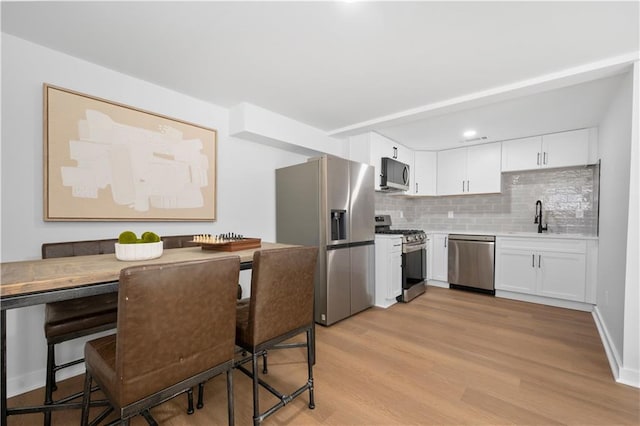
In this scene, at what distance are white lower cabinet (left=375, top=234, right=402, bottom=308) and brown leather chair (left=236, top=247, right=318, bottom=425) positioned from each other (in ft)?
6.63

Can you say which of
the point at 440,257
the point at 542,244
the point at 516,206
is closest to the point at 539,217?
the point at 516,206

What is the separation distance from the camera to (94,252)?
6.61 feet

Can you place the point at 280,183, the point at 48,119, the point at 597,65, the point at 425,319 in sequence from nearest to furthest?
1. the point at 48,119
2. the point at 597,65
3. the point at 425,319
4. the point at 280,183

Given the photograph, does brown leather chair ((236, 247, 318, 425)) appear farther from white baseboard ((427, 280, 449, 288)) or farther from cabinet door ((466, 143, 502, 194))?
cabinet door ((466, 143, 502, 194))

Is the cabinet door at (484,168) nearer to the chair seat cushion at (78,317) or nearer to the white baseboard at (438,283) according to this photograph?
the white baseboard at (438,283)

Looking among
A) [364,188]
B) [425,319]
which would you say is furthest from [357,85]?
[425,319]

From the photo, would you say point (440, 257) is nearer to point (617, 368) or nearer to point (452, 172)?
point (452, 172)

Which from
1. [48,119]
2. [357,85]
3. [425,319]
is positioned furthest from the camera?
[425,319]

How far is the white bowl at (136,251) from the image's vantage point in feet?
4.47

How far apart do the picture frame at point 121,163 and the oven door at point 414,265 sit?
8.26 feet

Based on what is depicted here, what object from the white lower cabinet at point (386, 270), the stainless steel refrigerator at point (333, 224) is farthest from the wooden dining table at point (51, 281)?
the white lower cabinet at point (386, 270)

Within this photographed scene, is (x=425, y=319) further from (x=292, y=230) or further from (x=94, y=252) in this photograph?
(x=94, y=252)

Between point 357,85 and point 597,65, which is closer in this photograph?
point 597,65

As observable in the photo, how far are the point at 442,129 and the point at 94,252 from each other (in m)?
3.90
